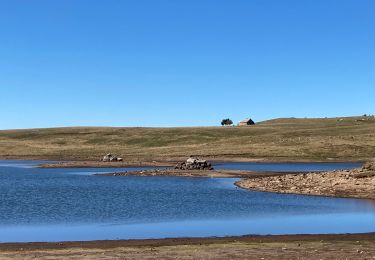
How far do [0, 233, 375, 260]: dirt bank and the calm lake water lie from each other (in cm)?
259

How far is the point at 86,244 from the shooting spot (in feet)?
82.7

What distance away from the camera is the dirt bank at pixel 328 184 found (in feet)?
162

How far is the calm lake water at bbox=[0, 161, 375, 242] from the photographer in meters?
30.2

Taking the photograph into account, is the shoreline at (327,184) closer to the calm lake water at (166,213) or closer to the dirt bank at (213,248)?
the calm lake water at (166,213)

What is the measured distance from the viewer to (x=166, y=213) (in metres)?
38.6

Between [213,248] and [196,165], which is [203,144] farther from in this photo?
[213,248]

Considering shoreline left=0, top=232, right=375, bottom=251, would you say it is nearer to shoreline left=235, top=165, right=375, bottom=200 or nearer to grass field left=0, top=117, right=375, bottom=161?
shoreline left=235, top=165, right=375, bottom=200

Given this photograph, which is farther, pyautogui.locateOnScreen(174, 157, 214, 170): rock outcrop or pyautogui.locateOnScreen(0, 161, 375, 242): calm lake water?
pyautogui.locateOnScreen(174, 157, 214, 170): rock outcrop

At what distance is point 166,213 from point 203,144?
387 feet

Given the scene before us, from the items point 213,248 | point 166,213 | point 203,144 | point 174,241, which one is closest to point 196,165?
point 166,213

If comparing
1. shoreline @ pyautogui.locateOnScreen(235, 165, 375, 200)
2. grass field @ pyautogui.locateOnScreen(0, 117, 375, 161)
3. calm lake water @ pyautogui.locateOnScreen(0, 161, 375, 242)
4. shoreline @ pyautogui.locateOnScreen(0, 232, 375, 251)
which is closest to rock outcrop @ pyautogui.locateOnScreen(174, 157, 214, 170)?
shoreline @ pyautogui.locateOnScreen(235, 165, 375, 200)

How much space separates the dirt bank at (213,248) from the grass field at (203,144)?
9762 cm

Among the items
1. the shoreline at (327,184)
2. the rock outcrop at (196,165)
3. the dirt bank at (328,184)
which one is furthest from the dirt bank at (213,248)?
the rock outcrop at (196,165)

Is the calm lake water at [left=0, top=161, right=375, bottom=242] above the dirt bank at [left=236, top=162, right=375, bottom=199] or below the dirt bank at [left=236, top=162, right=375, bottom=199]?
below
